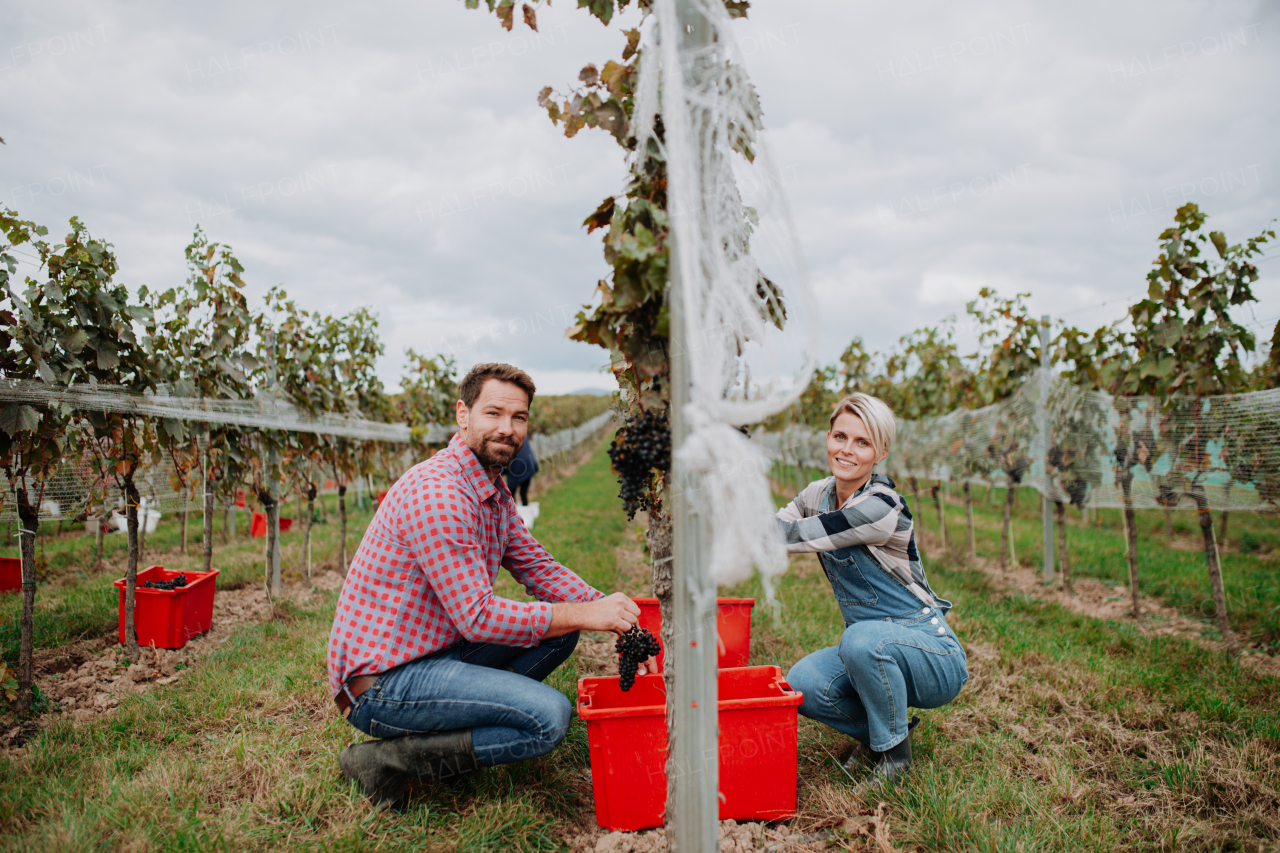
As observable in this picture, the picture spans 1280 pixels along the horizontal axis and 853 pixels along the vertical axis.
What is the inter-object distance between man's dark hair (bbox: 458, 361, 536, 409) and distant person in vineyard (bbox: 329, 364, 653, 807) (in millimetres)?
267

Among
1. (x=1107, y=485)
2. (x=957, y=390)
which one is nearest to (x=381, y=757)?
(x=1107, y=485)

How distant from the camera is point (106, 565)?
637 cm

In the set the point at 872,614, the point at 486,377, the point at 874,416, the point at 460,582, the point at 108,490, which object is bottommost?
the point at 872,614

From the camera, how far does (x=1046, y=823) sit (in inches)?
84.7

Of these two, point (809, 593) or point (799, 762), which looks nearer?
point (799, 762)

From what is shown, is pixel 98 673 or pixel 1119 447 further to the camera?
pixel 1119 447

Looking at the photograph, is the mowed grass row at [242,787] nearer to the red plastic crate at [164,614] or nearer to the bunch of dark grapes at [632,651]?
the bunch of dark grapes at [632,651]

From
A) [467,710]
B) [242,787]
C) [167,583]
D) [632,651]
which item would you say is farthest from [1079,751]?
[167,583]

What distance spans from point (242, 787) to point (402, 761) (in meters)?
0.65

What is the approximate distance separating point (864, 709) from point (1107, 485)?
4.03m

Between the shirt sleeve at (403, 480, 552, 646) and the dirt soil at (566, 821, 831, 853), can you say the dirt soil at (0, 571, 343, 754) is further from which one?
the dirt soil at (566, 821, 831, 853)

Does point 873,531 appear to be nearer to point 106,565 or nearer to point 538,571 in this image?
point 538,571

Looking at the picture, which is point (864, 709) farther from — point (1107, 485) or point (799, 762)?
point (1107, 485)

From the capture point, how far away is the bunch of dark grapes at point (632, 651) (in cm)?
208
